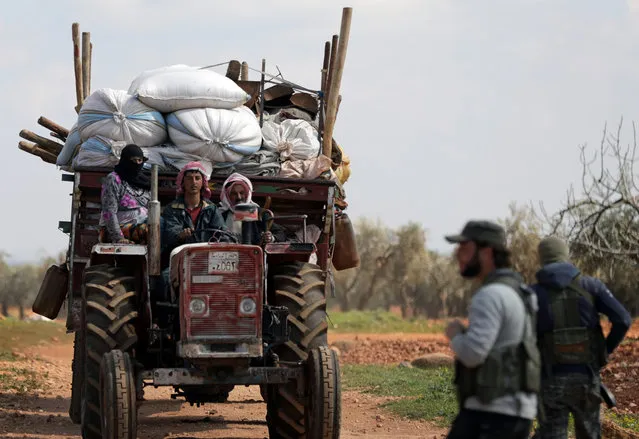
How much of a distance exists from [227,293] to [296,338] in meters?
0.91

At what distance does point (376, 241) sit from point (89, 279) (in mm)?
69792

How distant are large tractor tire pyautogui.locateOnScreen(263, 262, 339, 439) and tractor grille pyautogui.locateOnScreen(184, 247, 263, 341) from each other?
2.23 feet

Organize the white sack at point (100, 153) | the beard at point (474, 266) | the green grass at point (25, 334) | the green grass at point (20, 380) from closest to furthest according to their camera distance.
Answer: the beard at point (474, 266), the white sack at point (100, 153), the green grass at point (20, 380), the green grass at point (25, 334)

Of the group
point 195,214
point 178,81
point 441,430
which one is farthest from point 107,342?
point 441,430

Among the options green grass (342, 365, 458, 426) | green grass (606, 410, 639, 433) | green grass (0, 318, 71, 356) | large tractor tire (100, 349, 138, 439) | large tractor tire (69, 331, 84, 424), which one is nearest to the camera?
large tractor tire (100, 349, 138, 439)

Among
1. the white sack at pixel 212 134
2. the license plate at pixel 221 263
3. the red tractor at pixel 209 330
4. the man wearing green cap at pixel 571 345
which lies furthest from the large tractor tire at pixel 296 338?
the man wearing green cap at pixel 571 345

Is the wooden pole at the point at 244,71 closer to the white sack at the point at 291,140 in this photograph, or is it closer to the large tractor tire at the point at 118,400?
the white sack at the point at 291,140

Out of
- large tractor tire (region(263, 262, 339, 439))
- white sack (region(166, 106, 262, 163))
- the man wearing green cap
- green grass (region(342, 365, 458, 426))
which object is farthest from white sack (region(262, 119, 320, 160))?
the man wearing green cap

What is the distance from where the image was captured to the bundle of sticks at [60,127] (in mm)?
14258

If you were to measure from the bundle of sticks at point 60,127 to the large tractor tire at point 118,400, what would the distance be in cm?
559

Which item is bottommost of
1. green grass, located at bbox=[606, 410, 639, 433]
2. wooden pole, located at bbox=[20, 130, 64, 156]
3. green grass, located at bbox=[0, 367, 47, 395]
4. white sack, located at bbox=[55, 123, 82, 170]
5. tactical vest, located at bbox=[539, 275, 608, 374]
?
green grass, located at bbox=[606, 410, 639, 433]

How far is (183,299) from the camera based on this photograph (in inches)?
363

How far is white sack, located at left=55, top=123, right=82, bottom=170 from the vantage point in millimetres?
12375

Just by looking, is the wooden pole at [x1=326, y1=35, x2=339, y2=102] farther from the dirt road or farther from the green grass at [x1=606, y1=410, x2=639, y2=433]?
the green grass at [x1=606, y1=410, x2=639, y2=433]
